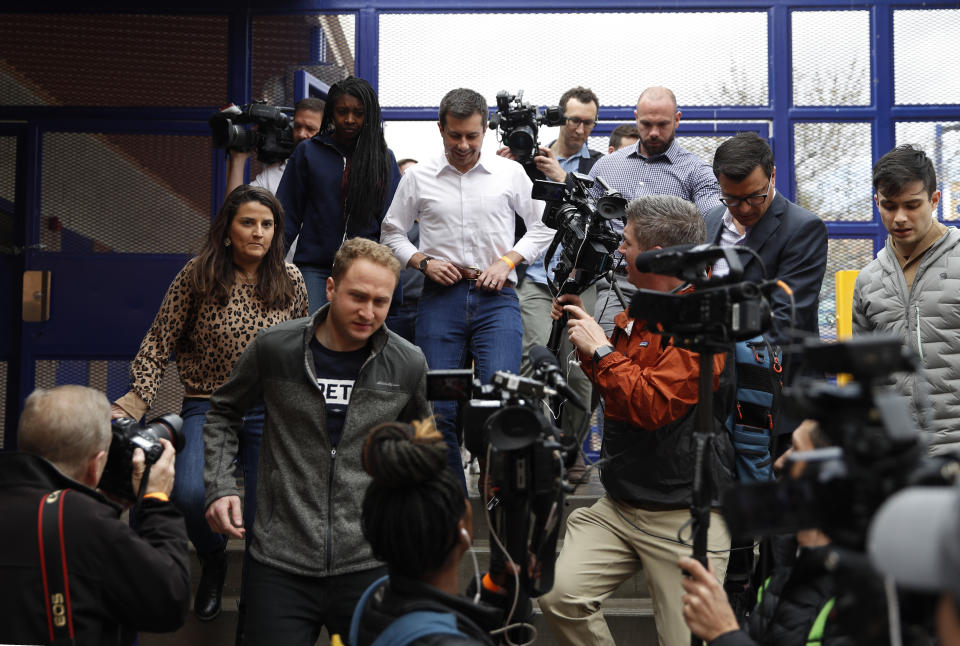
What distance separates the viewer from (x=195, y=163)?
6.25 meters

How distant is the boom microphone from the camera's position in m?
2.41

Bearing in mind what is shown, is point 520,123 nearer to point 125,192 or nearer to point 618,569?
point 618,569

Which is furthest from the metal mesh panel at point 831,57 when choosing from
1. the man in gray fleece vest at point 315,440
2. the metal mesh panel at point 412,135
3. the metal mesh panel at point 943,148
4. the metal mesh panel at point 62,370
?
the metal mesh panel at point 62,370

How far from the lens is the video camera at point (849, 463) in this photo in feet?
4.45

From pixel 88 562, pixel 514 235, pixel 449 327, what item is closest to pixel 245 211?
pixel 449 327

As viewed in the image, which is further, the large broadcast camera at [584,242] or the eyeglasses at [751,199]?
the eyeglasses at [751,199]

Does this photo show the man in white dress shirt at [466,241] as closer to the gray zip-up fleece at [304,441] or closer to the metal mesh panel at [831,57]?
the gray zip-up fleece at [304,441]

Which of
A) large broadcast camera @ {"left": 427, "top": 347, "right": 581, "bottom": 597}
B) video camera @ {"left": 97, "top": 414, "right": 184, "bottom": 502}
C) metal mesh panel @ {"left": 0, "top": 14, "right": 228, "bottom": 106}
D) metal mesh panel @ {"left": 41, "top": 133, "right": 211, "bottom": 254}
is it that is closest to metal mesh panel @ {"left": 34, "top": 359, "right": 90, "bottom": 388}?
metal mesh panel @ {"left": 41, "top": 133, "right": 211, "bottom": 254}

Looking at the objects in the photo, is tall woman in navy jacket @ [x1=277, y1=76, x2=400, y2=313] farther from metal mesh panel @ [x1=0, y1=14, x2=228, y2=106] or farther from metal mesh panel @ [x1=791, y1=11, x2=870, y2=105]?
metal mesh panel @ [x1=791, y1=11, x2=870, y2=105]

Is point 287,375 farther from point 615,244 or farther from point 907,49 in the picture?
point 907,49

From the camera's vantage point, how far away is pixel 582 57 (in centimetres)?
620

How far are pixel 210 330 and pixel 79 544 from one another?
1525 millimetres

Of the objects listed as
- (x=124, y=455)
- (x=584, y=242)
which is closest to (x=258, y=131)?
(x=584, y=242)

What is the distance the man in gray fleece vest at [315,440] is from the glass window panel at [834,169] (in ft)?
12.9
